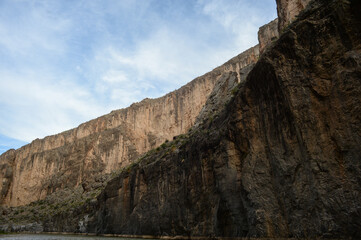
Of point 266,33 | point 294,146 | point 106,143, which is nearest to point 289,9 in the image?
point 294,146

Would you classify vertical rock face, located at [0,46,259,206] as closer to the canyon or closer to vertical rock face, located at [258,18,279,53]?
vertical rock face, located at [258,18,279,53]

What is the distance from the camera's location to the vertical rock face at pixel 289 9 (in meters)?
23.0

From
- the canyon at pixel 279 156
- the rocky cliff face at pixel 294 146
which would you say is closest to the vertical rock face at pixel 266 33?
the canyon at pixel 279 156

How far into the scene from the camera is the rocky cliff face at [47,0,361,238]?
13.4 meters

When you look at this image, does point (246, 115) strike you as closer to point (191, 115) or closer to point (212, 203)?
point (212, 203)

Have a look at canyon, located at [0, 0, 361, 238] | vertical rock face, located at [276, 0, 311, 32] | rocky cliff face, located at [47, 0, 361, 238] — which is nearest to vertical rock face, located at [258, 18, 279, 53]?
canyon, located at [0, 0, 361, 238]

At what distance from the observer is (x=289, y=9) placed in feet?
78.6

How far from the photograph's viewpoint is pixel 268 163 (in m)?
17.4

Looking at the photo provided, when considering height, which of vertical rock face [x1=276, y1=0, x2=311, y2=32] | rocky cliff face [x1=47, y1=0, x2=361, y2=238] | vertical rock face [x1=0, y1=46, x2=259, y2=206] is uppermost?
vertical rock face [x1=0, y1=46, x2=259, y2=206]

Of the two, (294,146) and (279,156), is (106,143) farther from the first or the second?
(294,146)

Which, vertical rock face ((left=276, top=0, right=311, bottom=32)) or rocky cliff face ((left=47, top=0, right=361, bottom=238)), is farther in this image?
vertical rock face ((left=276, top=0, right=311, bottom=32))

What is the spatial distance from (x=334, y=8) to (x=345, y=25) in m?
1.19

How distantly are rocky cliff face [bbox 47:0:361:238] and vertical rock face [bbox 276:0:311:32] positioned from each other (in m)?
6.07

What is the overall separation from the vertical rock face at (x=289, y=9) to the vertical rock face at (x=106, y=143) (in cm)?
3830
